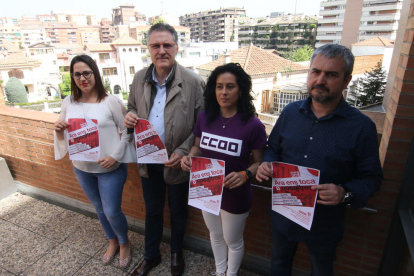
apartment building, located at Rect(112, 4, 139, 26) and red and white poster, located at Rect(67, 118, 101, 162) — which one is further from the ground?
apartment building, located at Rect(112, 4, 139, 26)

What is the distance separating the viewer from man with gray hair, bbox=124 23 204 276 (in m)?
1.82

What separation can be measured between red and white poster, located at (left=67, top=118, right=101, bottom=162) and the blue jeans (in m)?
0.20

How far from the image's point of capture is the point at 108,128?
6.59 feet

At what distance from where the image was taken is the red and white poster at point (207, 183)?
5.21 feet

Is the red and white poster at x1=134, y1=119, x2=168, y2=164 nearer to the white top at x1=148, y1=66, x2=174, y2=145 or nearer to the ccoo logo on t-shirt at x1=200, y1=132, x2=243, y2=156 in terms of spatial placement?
the white top at x1=148, y1=66, x2=174, y2=145

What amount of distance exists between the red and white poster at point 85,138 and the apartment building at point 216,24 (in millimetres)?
107866

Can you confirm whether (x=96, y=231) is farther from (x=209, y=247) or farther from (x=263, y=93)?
(x=263, y=93)

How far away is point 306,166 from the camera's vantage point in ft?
4.65

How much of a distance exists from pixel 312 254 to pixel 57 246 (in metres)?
2.41

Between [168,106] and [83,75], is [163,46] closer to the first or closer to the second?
[168,106]

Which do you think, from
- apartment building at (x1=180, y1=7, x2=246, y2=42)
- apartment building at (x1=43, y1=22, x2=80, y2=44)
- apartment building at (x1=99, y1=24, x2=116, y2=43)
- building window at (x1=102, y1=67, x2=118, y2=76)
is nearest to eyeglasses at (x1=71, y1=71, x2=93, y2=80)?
building window at (x1=102, y1=67, x2=118, y2=76)

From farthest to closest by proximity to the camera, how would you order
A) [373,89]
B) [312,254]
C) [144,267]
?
[373,89]
[144,267]
[312,254]

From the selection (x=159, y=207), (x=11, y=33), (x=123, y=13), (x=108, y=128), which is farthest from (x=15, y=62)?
(x=11, y=33)

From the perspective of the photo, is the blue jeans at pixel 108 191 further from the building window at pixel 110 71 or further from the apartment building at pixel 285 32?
the apartment building at pixel 285 32
